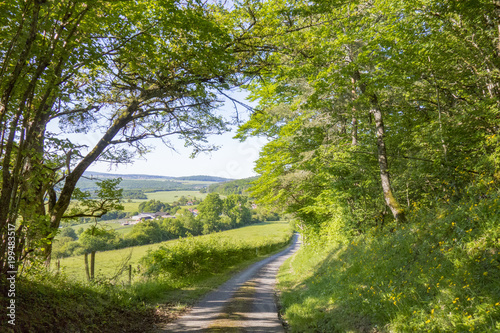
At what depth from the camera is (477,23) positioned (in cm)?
742

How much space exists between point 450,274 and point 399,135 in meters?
8.40

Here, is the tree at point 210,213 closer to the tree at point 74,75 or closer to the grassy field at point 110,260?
the grassy field at point 110,260

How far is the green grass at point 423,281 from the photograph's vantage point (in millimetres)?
3992

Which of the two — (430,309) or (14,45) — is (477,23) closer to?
(430,309)

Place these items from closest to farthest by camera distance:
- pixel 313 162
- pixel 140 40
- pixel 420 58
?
pixel 140 40
pixel 420 58
pixel 313 162

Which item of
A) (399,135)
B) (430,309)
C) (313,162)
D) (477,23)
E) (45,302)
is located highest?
(477,23)

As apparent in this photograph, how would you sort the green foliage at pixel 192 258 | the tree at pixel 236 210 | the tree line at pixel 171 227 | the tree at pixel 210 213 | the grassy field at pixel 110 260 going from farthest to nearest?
1. the tree at pixel 236 210
2. the tree at pixel 210 213
3. the tree line at pixel 171 227
4. the green foliage at pixel 192 258
5. the grassy field at pixel 110 260

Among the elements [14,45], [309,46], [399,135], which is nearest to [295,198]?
[399,135]

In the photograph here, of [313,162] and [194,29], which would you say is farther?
[313,162]

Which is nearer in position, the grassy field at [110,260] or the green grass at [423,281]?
the green grass at [423,281]

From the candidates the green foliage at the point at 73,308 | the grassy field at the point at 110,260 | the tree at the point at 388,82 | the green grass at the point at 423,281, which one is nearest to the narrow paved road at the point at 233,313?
the green grass at the point at 423,281

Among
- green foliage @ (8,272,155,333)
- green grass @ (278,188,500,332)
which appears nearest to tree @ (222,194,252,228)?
green foliage @ (8,272,155,333)

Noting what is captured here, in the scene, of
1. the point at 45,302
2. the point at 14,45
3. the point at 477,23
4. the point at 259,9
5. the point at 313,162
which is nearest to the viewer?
the point at 14,45

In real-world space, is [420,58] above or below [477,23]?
below
